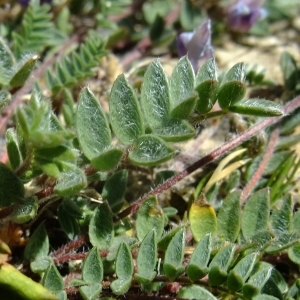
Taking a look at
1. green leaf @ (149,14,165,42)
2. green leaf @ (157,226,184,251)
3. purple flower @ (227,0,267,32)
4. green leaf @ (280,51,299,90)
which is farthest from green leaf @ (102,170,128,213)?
purple flower @ (227,0,267,32)

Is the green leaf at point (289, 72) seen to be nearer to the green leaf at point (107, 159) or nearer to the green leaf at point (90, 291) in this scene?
the green leaf at point (107, 159)

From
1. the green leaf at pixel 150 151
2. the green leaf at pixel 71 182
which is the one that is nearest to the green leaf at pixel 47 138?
the green leaf at pixel 71 182

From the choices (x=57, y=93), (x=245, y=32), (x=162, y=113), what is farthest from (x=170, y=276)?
(x=245, y=32)

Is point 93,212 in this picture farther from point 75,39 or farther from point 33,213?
point 75,39

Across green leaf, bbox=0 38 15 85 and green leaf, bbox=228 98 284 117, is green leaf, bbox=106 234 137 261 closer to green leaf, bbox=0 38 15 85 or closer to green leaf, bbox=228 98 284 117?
green leaf, bbox=228 98 284 117

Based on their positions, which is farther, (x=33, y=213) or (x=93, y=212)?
(x=93, y=212)
